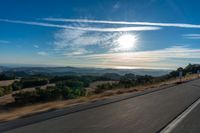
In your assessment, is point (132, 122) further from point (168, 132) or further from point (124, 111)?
point (124, 111)

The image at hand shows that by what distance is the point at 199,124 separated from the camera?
9078 millimetres

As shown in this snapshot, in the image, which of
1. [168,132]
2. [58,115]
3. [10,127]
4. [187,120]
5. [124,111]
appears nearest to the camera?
[168,132]

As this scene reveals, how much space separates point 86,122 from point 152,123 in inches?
75.2

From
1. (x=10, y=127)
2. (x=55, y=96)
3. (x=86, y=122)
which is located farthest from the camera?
(x=55, y=96)

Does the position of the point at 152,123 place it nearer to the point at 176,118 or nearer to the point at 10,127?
the point at 176,118

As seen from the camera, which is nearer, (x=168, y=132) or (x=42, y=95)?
(x=168, y=132)

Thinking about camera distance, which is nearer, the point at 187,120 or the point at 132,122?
the point at 132,122

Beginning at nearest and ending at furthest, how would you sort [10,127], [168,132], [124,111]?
[168,132], [10,127], [124,111]

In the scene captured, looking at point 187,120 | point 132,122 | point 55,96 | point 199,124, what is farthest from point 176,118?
point 55,96

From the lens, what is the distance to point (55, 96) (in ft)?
79.4

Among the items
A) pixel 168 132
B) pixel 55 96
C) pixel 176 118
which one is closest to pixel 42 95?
pixel 55 96

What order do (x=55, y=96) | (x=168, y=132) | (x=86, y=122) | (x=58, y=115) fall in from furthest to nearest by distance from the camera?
(x=55, y=96) < (x=58, y=115) < (x=86, y=122) < (x=168, y=132)

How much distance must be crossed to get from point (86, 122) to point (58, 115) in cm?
172

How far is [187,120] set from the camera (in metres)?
9.82
